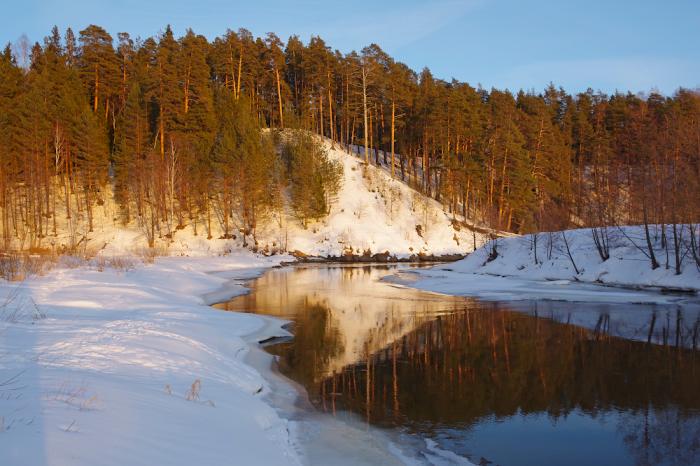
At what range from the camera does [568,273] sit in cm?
2962

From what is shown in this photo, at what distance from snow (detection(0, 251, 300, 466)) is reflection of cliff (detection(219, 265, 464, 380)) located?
1.79 m

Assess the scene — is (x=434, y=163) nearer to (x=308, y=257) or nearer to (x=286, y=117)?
(x=286, y=117)

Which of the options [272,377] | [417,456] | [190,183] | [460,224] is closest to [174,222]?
[190,183]

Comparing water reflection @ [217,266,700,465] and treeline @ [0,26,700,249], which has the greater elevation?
treeline @ [0,26,700,249]

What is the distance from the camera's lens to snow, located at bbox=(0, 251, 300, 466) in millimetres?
3980

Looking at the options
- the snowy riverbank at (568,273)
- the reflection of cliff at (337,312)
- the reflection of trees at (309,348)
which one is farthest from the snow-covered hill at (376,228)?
the reflection of trees at (309,348)

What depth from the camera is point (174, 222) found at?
5078cm

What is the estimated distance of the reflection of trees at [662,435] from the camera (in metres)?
6.04

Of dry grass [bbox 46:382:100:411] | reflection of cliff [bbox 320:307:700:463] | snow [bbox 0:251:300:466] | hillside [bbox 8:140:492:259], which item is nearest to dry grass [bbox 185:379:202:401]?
snow [bbox 0:251:300:466]

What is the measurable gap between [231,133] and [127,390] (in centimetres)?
4793

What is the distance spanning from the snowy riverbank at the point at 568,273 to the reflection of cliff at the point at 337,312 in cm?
384

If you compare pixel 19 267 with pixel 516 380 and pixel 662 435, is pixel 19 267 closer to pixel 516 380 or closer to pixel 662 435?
pixel 516 380

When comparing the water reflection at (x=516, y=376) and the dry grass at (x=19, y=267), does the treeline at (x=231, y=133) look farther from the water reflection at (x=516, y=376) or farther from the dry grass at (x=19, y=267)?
the dry grass at (x=19, y=267)

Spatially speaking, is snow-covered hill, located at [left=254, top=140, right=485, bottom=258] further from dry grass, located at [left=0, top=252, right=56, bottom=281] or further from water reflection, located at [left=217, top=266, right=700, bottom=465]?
water reflection, located at [left=217, top=266, right=700, bottom=465]
